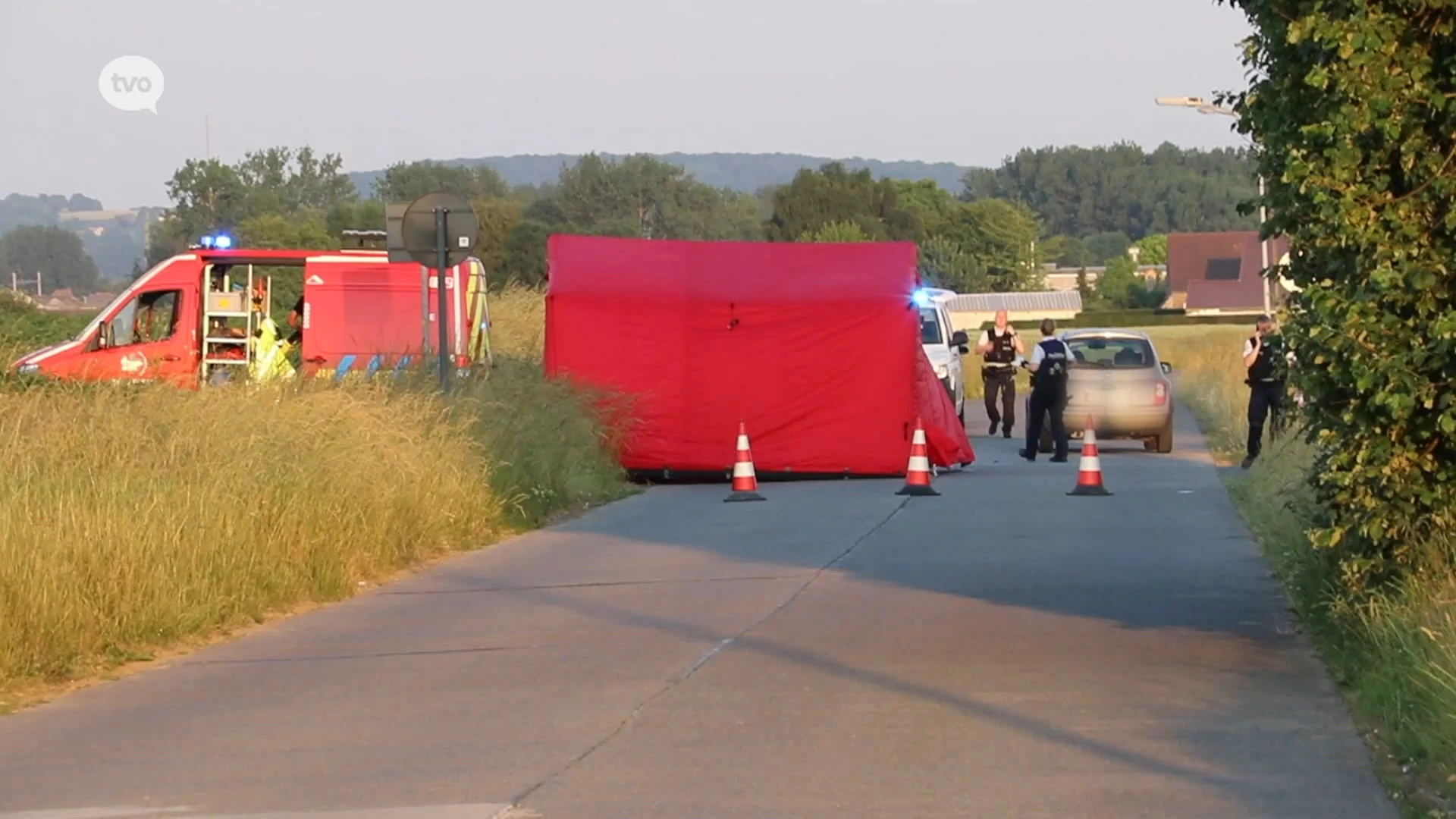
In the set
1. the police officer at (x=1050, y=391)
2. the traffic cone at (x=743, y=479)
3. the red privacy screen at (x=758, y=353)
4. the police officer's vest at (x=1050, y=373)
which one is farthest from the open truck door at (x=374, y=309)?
the traffic cone at (x=743, y=479)

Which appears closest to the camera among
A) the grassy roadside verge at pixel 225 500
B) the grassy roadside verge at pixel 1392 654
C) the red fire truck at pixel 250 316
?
Answer: the grassy roadside verge at pixel 1392 654

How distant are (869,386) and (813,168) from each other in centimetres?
7785

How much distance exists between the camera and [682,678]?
9.36 meters

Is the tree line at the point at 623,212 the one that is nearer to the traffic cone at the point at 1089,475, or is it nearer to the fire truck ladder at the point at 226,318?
the fire truck ladder at the point at 226,318

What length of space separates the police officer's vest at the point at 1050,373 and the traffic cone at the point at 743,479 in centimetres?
490

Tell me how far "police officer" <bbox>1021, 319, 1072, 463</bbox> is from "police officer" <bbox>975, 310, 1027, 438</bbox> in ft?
17.1

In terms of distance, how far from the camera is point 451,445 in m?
→ 16.0

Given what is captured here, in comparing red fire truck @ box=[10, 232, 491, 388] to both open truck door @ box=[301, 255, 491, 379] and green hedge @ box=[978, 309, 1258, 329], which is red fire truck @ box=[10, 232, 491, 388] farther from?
green hedge @ box=[978, 309, 1258, 329]

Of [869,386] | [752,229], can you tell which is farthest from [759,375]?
[752,229]

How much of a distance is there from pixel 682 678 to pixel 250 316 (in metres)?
17.3

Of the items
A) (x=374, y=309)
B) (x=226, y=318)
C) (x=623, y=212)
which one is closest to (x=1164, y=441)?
(x=374, y=309)

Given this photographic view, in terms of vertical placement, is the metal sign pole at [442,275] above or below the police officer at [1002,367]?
above

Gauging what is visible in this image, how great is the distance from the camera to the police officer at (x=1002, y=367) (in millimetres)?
28469

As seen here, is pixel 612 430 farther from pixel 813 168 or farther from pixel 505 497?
pixel 813 168
